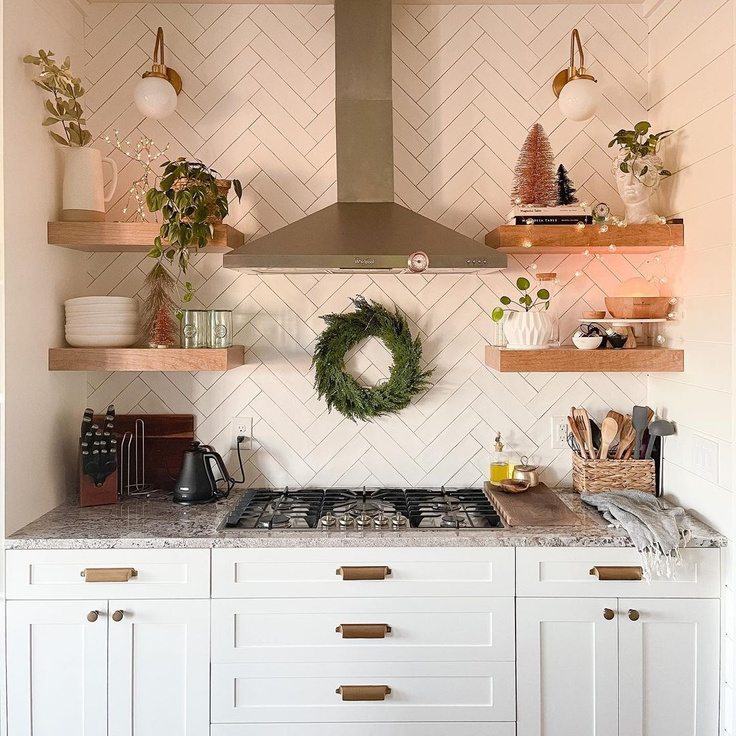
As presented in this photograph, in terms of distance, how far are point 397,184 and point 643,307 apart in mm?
995

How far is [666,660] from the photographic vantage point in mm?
2186

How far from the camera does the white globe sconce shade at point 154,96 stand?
2.52m

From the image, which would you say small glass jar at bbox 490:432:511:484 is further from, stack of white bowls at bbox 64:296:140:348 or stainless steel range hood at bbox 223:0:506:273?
stack of white bowls at bbox 64:296:140:348

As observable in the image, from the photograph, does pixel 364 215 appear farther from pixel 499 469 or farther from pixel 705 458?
pixel 705 458

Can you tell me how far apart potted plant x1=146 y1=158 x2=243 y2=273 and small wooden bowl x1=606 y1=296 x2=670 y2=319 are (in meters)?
1.42

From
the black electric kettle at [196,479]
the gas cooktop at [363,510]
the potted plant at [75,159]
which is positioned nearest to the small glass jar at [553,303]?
the gas cooktop at [363,510]

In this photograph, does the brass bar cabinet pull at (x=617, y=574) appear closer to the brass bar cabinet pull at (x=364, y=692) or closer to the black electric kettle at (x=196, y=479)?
the brass bar cabinet pull at (x=364, y=692)

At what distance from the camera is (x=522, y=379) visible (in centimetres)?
278

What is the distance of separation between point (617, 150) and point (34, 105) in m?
2.05

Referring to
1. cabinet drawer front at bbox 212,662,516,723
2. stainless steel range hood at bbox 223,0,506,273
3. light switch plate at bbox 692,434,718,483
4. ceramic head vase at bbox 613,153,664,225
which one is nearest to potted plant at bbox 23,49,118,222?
stainless steel range hood at bbox 223,0,506,273

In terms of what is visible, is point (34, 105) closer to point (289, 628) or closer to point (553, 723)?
point (289, 628)

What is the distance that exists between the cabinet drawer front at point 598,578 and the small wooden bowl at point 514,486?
40 centimetres

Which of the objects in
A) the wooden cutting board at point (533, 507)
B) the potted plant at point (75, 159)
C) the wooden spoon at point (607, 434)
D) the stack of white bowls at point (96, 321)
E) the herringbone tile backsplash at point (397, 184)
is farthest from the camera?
the herringbone tile backsplash at point (397, 184)

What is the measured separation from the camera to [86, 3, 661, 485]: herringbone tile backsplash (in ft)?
8.96
